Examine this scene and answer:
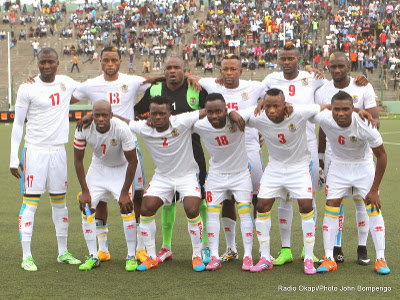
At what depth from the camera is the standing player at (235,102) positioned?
788 centimetres

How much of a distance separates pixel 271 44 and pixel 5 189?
3485cm

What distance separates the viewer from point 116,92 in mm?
8039

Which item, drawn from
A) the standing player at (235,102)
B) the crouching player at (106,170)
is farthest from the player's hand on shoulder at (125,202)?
the standing player at (235,102)

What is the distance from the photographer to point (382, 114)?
34.4 metres

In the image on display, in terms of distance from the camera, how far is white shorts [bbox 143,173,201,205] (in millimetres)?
7557

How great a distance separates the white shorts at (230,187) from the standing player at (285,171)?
0.21 m

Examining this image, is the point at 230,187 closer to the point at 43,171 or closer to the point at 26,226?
the point at 43,171

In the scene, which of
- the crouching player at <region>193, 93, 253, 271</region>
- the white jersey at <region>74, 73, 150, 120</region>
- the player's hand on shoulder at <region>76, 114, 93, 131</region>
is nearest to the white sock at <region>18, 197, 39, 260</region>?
the player's hand on shoulder at <region>76, 114, 93, 131</region>

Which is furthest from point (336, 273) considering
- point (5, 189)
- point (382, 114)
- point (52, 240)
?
point (382, 114)

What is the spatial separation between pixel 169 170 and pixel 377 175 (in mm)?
2375

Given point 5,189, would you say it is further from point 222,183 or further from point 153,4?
point 153,4

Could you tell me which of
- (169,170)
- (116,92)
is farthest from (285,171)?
(116,92)

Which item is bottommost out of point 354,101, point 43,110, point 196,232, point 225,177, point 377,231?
point 196,232

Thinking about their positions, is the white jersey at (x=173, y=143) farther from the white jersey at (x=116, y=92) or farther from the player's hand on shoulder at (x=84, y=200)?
the player's hand on shoulder at (x=84, y=200)
